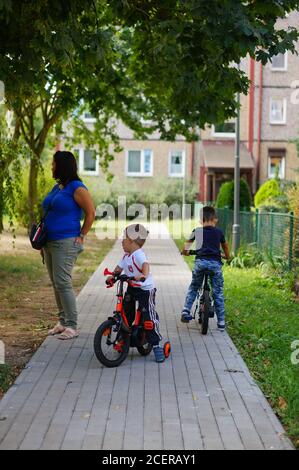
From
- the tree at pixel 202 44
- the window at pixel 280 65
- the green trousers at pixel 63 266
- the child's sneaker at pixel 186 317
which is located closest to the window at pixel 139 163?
the window at pixel 280 65

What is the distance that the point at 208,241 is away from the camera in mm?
9719

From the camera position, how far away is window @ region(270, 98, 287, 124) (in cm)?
4656

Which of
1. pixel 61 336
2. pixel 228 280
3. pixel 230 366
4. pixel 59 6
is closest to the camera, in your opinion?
pixel 230 366

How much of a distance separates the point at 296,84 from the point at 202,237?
106ft

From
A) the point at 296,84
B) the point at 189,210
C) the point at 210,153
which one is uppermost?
the point at 296,84

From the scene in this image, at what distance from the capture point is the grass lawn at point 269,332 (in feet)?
21.8

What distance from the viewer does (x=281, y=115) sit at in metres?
46.8

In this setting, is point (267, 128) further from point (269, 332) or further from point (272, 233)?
point (269, 332)

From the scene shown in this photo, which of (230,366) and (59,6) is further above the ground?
(59,6)

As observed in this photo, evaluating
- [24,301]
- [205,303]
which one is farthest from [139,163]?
[205,303]

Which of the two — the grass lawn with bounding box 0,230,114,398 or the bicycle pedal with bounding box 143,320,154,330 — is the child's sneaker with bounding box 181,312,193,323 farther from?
the bicycle pedal with bounding box 143,320,154,330

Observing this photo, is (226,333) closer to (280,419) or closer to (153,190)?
(280,419)

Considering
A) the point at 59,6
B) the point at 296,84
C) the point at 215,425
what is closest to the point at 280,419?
the point at 215,425

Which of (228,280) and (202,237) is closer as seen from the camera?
(202,237)
